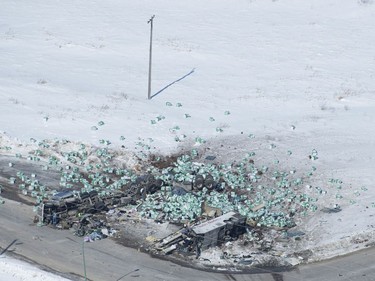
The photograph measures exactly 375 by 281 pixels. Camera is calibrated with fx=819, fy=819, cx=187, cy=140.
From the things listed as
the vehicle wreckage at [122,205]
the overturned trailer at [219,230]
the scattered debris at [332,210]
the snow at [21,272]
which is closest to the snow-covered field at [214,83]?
the scattered debris at [332,210]

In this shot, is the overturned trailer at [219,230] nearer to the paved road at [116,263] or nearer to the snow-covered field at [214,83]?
the paved road at [116,263]

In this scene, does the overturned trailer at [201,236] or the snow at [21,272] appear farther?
the overturned trailer at [201,236]

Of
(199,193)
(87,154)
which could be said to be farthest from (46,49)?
(199,193)

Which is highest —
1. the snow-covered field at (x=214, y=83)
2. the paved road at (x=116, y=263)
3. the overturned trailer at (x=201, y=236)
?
the snow-covered field at (x=214, y=83)

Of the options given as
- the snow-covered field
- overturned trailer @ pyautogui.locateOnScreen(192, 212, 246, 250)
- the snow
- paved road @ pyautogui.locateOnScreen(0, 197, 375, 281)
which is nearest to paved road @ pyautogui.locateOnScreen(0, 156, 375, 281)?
paved road @ pyautogui.locateOnScreen(0, 197, 375, 281)

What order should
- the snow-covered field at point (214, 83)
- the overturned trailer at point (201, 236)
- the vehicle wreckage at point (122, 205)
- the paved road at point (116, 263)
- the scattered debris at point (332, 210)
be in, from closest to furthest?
the paved road at point (116, 263) < the overturned trailer at point (201, 236) < the vehicle wreckage at point (122, 205) < the scattered debris at point (332, 210) < the snow-covered field at point (214, 83)

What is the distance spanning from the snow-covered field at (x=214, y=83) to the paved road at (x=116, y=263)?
967 millimetres

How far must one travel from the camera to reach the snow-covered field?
109 ft

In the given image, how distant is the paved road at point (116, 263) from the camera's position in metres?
24.8

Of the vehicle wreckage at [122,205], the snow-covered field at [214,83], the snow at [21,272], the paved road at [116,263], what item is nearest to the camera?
the snow at [21,272]

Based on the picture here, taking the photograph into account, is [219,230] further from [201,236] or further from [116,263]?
[116,263]

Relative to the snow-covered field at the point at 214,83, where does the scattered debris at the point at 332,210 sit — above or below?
below

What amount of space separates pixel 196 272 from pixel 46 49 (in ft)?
77.9

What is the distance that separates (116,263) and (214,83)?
17643mm
